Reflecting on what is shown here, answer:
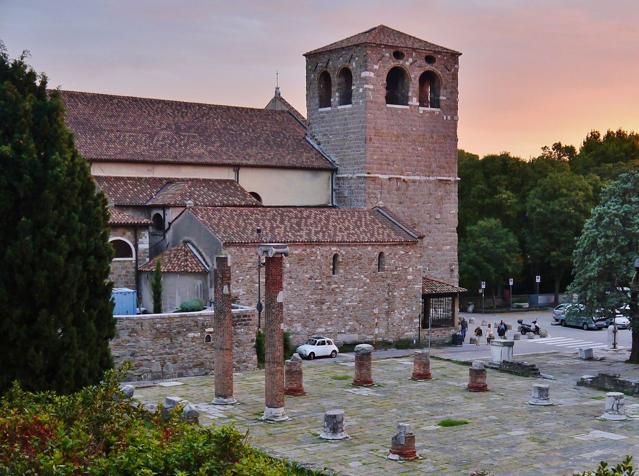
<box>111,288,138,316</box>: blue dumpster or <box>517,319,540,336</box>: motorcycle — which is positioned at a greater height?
<box>111,288,138,316</box>: blue dumpster

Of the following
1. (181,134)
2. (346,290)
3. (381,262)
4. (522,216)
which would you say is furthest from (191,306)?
(522,216)

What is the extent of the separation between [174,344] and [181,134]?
1314 cm

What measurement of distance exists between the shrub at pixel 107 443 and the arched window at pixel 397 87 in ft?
99.4

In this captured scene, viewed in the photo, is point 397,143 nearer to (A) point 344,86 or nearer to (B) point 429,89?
(B) point 429,89

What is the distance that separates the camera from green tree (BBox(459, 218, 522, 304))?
5872cm

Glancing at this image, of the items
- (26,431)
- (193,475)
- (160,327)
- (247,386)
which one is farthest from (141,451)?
(160,327)

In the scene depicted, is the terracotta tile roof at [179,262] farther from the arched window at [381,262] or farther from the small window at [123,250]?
the arched window at [381,262]

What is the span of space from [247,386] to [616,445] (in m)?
11.9

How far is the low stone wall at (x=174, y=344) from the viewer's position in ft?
106

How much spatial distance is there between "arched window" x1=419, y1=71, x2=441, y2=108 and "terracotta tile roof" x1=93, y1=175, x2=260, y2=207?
10.8m

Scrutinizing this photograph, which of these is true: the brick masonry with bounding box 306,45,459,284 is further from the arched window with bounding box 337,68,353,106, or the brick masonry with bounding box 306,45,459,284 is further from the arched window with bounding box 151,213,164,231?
the arched window with bounding box 151,213,164,231

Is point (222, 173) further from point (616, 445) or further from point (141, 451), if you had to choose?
point (141, 451)

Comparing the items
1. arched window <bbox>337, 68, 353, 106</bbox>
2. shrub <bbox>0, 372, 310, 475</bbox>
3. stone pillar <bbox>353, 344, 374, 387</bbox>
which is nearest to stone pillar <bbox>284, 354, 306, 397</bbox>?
stone pillar <bbox>353, 344, 374, 387</bbox>

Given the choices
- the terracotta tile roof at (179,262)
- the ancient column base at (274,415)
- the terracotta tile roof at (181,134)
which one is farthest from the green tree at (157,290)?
the ancient column base at (274,415)
